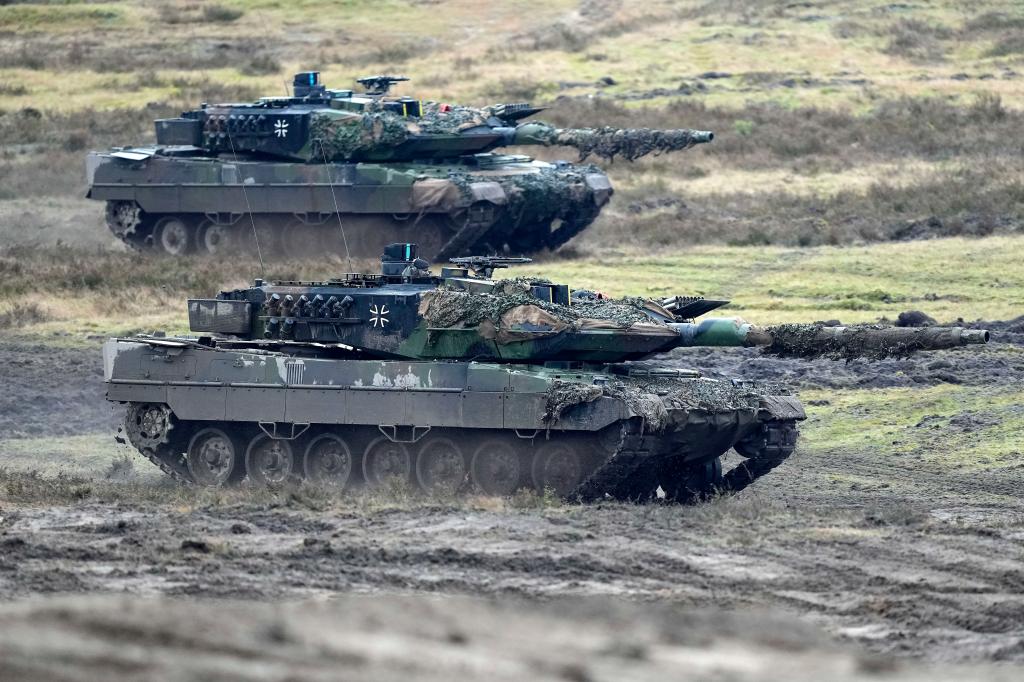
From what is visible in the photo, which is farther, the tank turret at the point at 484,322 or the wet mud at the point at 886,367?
the wet mud at the point at 886,367

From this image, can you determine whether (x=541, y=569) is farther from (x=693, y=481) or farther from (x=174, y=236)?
(x=174, y=236)

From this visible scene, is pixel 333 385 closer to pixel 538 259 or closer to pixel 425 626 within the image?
pixel 425 626

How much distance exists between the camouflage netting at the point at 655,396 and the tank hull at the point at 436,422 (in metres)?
0.02

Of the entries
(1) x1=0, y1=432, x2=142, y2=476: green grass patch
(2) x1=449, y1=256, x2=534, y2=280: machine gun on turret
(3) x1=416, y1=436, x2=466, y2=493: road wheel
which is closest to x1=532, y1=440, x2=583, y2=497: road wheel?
(3) x1=416, y1=436, x2=466, y2=493: road wheel

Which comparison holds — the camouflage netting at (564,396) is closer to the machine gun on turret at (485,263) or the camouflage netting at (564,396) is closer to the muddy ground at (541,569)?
the muddy ground at (541,569)

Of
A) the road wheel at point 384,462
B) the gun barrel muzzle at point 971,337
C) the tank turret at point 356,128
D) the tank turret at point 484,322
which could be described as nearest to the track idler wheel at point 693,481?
the tank turret at point 484,322

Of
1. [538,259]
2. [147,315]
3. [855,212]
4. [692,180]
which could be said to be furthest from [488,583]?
[692,180]

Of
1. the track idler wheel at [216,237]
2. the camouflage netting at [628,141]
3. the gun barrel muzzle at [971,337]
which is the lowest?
the gun barrel muzzle at [971,337]

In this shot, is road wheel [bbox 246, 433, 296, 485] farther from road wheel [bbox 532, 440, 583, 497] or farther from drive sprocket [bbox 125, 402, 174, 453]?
road wheel [bbox 532, 440, 583, 497]

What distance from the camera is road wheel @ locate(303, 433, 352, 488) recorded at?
19.3 metres

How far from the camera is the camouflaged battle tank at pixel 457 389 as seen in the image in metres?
Result: 17.9

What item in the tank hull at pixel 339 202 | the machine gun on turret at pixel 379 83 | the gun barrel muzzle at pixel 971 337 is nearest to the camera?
the gun barrel muzzle at pixel 971 337

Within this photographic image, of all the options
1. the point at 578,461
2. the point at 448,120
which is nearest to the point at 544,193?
the point at 448,120

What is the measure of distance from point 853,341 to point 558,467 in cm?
293
